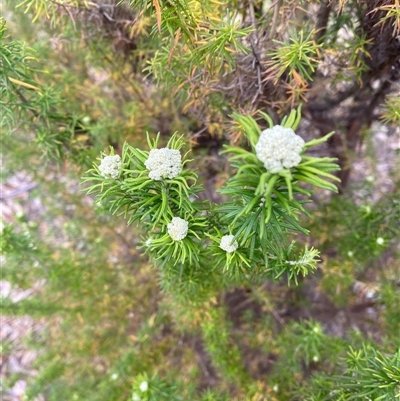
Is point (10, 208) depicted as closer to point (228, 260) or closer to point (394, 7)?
point (228, 260)

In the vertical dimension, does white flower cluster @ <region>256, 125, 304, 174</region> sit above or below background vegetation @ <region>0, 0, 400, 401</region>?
above

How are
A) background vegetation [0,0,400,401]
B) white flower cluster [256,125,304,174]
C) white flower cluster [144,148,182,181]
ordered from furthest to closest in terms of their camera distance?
background vegetation [0,0,400,401] → white flower cluster [144,148,182,181] → white flower cluster [256,125,304,174]

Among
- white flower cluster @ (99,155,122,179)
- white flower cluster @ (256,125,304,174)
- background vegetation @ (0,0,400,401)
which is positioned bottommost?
background vegetation @ (0,0,400,401)

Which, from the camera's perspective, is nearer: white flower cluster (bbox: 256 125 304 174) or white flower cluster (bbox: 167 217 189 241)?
white flower cluster (bbox: 256 125 304 174)

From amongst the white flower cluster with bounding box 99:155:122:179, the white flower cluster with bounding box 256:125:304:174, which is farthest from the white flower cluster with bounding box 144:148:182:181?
the white flower cluster with bounding box 256:125:304:174

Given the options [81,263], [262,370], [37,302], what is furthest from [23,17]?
[262,370]

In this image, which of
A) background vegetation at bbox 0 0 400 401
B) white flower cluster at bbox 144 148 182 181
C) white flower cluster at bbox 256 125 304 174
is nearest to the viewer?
white flower cluster at bbox 256 125 304 174

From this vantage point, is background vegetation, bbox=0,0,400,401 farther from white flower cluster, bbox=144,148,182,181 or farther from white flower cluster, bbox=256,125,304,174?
white flower cluster, bbox=256,125,304,174

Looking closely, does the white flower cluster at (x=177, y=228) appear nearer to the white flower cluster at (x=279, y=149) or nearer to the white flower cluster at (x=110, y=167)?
the white flower cluster at (x=110, y=167)
